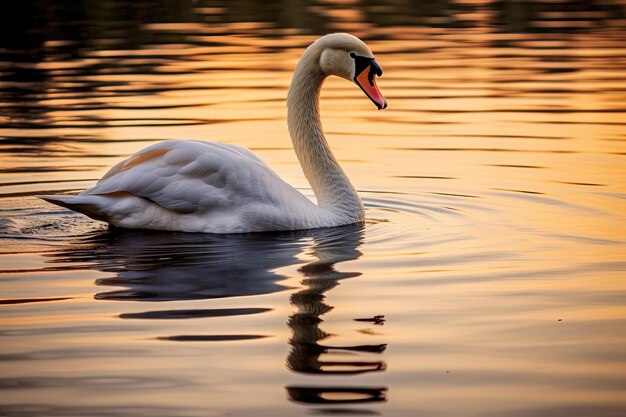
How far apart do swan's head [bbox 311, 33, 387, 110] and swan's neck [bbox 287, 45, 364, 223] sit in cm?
14

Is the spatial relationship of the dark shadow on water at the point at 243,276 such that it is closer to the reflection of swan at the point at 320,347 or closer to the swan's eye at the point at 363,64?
the reflection of swan at the point at 320,347

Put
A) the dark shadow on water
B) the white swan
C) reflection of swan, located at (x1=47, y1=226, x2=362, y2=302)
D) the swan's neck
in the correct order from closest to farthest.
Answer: the dark shadow on water
reflection of swan, located at (x1=47, y1=226, x2=362, y2=302)
the white swan
the swan's neck

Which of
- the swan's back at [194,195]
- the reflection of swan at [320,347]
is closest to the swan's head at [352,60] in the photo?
the swan's back at [194,195]

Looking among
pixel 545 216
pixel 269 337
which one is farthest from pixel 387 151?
pixel 269 337

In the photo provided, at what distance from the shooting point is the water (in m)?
5.87

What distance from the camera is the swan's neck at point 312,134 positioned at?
34.5 feet

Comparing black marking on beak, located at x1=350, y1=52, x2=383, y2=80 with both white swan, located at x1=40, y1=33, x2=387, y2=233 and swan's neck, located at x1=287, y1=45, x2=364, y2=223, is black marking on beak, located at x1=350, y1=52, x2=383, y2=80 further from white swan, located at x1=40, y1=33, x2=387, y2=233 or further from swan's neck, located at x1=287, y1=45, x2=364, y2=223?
white swan, located at x1=40, y1=33, x2=387, y2=233

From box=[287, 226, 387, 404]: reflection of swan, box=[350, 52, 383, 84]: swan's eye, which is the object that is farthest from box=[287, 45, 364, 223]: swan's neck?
box=[287, 226, 387, 404]: reflection of swan

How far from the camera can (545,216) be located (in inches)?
401

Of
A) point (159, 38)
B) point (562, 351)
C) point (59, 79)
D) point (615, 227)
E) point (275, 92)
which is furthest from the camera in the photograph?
point (159, 38)

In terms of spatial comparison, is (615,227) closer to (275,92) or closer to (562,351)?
(562,351)

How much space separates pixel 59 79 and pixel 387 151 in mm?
7910

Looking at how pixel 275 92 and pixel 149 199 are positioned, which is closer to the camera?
pixel 149 199

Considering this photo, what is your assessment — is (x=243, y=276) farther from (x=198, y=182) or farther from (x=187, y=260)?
(x=198, y=182)
